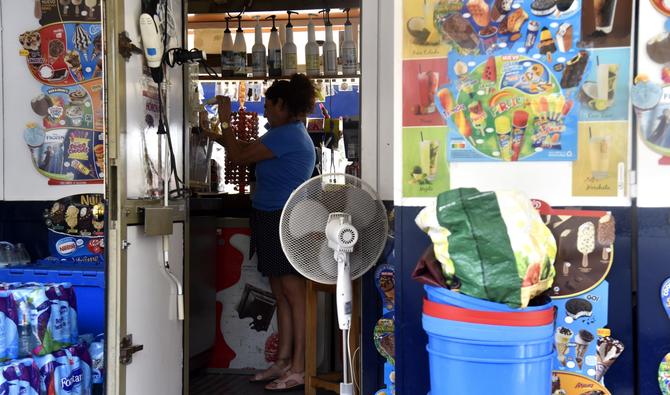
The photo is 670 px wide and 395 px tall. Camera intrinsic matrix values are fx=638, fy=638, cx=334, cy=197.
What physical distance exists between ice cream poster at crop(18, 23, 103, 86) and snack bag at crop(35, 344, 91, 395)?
2.00m

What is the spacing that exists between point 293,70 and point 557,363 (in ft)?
11.6

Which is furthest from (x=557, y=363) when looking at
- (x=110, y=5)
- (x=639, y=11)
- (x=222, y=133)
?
(x=222, y=133)

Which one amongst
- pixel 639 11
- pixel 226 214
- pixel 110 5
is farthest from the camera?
pixel 226 214

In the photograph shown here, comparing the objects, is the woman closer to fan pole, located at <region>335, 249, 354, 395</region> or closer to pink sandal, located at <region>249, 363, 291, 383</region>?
pink sandal, located at <region>249, 363, 291, 383</region>

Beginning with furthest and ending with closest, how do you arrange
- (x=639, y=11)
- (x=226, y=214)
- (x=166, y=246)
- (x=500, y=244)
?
(x=226, y=214) → (x=166, y=246) → (x=639, y=11) → (x=500, y=244)

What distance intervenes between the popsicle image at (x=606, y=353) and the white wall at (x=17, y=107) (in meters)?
3.60

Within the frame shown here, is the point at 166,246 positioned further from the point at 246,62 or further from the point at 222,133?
the point at 246,62

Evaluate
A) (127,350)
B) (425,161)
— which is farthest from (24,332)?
(425,161)

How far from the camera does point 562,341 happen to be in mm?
2762

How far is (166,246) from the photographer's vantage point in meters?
3.53

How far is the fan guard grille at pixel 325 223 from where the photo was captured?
3.14 meters

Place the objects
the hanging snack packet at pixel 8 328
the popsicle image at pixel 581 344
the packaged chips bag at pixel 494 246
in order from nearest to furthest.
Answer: the packaged chips bag at pixel 494 246, the popsicle image at pixel 581 344, the hanging snack packet at pixel 8 328

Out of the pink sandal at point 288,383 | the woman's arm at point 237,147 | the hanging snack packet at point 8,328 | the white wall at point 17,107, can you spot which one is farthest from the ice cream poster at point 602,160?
the white wall at point 17,107

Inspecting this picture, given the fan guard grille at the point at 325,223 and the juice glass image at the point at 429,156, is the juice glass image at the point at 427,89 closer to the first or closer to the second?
the juice glass image at the point at 429,156
